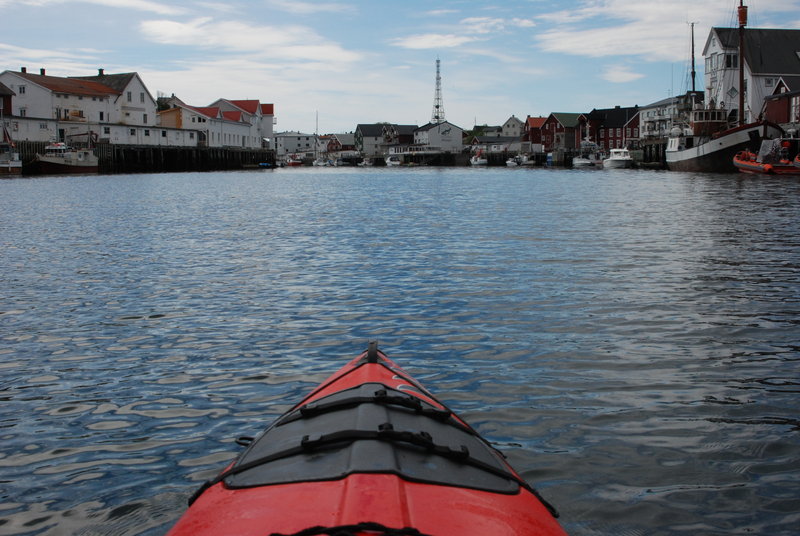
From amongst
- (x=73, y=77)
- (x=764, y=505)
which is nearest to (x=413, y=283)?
(x=764, y=505)

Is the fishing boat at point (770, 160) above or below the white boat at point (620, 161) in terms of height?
below

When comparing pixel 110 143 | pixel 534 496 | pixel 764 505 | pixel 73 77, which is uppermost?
pixel 73 77

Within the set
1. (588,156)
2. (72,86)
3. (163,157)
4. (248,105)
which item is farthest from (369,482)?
(248,105)

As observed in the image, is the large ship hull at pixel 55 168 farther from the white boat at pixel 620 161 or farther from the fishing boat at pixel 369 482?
the fishing boat at pixel 369 482

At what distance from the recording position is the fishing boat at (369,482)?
2811 mm

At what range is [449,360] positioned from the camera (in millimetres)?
8492

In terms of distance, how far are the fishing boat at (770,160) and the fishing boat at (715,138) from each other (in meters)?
1.04

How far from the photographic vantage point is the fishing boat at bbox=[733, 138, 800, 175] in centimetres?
4894

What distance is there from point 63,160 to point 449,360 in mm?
76360

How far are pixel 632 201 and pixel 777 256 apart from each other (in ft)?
62.7

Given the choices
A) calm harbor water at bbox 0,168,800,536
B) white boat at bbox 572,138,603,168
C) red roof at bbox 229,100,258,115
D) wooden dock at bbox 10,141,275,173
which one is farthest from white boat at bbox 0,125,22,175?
white boat at bbox 572,138,603,168

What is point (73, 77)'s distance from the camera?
98062 mm

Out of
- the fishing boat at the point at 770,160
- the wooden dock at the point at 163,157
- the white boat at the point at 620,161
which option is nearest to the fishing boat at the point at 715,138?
the fishing boat at the point at 770,160

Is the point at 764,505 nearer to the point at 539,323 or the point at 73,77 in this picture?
the point at 539,323
